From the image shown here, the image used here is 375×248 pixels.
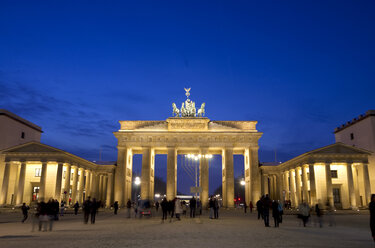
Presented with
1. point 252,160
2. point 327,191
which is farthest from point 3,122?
point 327,191

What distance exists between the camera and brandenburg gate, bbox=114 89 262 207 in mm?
49844

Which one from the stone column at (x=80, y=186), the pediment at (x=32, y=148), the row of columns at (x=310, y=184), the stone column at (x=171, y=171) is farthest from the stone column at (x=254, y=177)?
the pediment at (x=32, y=148)

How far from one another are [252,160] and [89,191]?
2996 centimetres

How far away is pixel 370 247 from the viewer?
32.6 ft

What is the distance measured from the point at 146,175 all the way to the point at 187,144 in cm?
849

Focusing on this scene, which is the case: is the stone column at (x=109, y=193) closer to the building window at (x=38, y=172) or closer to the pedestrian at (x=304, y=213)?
the building window at (x=38, y=172)

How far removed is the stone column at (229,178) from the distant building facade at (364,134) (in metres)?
20.9

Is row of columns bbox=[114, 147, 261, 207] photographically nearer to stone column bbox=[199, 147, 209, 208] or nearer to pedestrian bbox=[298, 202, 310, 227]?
stone column bbox=[199, 147, 209, 208]

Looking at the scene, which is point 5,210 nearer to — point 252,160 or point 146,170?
point 146,170

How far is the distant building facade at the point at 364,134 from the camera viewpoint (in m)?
46.0

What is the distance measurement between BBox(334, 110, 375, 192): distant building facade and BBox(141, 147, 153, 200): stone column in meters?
34.7

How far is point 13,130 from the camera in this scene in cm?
5041

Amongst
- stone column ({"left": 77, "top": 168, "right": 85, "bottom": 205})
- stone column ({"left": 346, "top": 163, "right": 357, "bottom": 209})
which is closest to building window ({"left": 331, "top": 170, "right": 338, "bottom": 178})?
stone column ({"left": 346, "top": 163, "right": 357, "bottom": 209})

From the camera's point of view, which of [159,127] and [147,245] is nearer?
[147,245]
